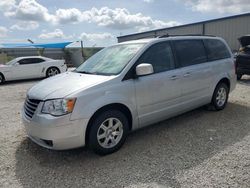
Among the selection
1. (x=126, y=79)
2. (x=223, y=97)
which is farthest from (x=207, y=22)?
(x=126, y=79)

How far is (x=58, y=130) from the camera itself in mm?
3105

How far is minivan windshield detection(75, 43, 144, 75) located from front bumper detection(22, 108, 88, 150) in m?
1.05

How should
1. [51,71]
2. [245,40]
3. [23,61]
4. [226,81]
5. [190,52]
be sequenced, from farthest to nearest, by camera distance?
1. [51,71]
2. [23,61]
3. [245,40]
4. [226,81]
5. [190,52]

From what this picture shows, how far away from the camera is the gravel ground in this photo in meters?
2.89

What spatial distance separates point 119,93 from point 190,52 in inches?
80.5

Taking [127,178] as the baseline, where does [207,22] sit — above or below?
above

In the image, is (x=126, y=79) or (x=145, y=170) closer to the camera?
(x=145, y=170)

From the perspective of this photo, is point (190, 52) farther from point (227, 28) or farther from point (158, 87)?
point (227, 28)

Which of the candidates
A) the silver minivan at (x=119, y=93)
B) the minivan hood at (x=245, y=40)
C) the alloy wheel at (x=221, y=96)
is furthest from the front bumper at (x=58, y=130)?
the minivan hood at (x=245, y=40)

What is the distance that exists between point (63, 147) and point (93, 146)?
41 cm

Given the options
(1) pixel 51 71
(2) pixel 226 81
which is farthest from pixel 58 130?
(1) pixel 51 71

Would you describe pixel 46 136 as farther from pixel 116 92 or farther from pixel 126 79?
pixel 126 79

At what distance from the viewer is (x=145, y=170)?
3102mm

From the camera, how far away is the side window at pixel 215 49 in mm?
5195
